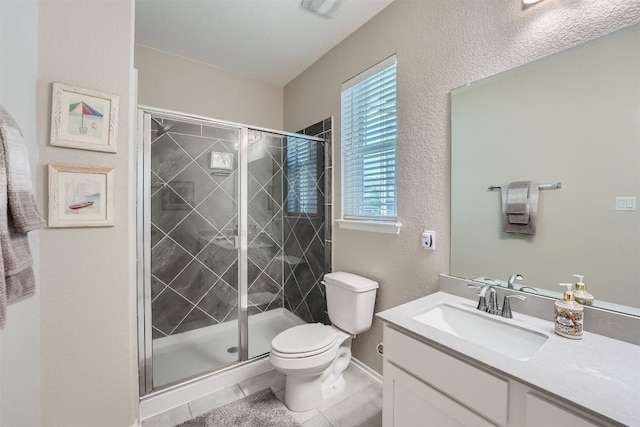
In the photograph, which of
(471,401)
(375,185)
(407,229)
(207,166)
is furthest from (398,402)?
(207,166)

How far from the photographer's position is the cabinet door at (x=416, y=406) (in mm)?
895

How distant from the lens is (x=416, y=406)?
1025 mm

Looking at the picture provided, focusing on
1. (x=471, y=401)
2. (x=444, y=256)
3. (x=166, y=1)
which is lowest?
(x=471, y=401)

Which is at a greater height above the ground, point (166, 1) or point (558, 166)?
point (166, 1)

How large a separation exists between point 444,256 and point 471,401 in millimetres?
804

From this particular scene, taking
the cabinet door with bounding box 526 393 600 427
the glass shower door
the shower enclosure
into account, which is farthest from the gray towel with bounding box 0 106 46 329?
the cabinet door with bounding box 526 393 600 427

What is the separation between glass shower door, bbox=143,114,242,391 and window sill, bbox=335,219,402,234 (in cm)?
90

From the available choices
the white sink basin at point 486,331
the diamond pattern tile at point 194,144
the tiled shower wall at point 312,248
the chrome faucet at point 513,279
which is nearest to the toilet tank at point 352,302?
the tiled shower wall at point 312,248

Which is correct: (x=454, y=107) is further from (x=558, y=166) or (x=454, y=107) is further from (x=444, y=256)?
(x=444, y=256)

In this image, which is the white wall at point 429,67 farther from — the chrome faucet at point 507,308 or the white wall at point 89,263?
the white wall at point 89,263

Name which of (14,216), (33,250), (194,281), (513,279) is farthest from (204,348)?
(513,279)

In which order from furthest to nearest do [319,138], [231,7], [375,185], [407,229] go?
[319,138], [375,185], [231,7], [407,229]

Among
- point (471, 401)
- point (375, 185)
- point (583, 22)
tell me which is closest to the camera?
point (471, 401)

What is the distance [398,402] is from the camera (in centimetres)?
110
